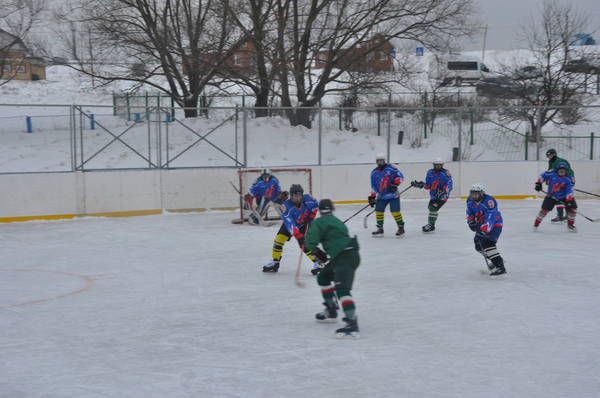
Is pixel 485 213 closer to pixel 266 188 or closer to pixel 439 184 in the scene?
pixel 439 184

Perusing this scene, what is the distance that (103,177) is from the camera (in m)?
14.5

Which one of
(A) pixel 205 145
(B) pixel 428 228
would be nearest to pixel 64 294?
(B) pixel 428 228

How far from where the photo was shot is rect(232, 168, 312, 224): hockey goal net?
13875 millimetres

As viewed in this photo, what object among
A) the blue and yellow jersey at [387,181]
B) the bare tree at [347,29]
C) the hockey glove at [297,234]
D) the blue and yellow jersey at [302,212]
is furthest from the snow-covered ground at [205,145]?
the hockey glove at [297,234]

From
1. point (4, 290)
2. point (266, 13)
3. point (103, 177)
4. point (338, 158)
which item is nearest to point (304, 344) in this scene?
point (4, 290)

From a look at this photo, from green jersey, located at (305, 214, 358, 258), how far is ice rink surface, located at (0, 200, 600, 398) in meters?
0.75

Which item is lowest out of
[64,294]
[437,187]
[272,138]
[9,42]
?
[64,294]

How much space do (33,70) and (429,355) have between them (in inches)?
1407

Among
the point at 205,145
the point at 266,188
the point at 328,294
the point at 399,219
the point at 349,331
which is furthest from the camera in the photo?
the point at 205,145

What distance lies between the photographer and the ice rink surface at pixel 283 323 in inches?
195

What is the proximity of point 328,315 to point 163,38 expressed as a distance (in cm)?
1689

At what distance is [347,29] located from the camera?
2205 centimetres

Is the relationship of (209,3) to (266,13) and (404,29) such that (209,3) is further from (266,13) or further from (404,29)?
(404,29)

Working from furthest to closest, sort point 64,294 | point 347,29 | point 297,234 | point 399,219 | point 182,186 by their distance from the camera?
1. point 347,29
2. point 182,186
3. point 399,219
4. point 297,234
5. point 64,294
